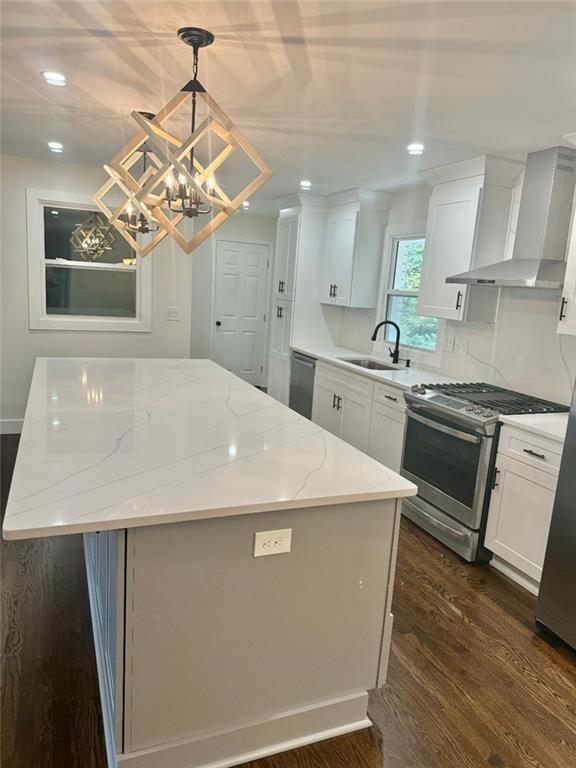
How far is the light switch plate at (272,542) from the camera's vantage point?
1.58 m

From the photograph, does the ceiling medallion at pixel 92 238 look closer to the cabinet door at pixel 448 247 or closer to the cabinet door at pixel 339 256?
the cabinet door at pixel 339 256

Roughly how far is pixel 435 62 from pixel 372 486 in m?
1.72

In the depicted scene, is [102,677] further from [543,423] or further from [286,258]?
[286,258]

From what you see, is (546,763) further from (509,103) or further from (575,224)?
(509,103)

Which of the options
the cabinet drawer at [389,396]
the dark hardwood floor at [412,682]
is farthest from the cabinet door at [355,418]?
the dark hardwood floor at [412,682]

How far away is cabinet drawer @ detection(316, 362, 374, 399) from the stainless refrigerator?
6.43 ft

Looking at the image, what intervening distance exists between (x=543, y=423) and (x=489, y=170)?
1.74m

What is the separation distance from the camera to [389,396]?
390 centimetres

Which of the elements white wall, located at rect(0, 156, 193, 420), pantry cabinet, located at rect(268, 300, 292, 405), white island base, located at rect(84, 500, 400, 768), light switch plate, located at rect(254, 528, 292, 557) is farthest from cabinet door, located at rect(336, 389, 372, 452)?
light switch plate, located at rect(254, 528, 292, 557)

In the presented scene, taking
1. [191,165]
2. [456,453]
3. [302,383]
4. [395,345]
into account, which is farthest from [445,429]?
[302,383]

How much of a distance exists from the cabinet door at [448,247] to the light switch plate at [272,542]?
2.55m

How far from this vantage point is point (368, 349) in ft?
17.4

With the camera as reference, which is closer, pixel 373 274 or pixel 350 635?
pixel 350 635

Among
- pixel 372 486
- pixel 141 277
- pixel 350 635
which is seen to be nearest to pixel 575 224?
pixel 372 486
